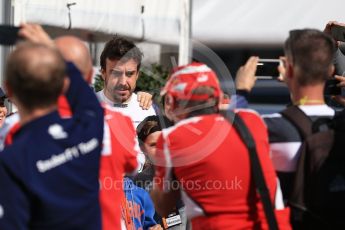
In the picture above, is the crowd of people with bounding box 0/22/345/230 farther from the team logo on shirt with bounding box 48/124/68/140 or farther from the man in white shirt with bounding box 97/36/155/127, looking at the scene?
the man in white shirt with bounding box 97/36/155/127

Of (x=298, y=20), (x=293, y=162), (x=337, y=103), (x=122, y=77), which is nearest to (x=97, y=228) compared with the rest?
(x=293, y=162)

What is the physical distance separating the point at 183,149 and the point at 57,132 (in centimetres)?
62

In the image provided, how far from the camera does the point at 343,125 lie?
347 cm

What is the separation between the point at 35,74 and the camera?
286 cm

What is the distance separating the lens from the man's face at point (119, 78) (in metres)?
5.25

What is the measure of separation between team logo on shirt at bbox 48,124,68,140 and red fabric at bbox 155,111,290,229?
56cm

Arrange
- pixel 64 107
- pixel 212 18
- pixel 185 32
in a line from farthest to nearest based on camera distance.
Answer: pixel 212 18 → pixel 185 32 → pixel 64 107

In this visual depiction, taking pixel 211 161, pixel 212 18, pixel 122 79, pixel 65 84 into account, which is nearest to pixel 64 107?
pixel 65 84

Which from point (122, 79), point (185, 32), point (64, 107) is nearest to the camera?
point (64, 107)

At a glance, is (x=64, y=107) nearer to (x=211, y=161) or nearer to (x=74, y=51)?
(x=74, y=51)

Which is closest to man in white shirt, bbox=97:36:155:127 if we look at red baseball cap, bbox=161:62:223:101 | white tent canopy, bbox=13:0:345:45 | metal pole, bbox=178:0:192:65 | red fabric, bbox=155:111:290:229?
red baseball cap, bbox=161:62:223:101

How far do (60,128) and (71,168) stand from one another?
0.16 metres

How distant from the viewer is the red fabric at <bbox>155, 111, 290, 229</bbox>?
3330 millimetres

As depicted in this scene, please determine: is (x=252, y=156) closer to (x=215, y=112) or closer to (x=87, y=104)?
(x=215, y=112)
